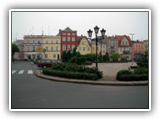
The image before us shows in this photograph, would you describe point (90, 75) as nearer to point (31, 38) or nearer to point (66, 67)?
point (66, 67)

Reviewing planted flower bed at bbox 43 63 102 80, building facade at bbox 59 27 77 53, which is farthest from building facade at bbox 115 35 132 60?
planted flower bed at bbox 43 63 102 80

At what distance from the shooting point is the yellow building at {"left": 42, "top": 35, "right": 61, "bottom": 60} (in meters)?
A: 57.3

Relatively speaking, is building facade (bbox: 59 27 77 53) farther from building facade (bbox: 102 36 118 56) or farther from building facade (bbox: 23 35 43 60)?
building facade (bbox: 102 36 118 56)

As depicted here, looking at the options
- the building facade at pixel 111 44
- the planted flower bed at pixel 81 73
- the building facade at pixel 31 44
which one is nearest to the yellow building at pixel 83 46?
the building facade at pixel 111 44

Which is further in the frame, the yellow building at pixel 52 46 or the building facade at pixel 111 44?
the building facade at pixel 111 44

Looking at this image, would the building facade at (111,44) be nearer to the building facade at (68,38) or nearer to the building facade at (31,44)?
the building facade at (68,38)

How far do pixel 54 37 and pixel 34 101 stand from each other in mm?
53139

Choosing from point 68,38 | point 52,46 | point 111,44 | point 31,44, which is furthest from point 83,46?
point 31,44

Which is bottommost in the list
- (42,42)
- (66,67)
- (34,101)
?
(34,101)

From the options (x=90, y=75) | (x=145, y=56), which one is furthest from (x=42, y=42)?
(x=90, y=75)

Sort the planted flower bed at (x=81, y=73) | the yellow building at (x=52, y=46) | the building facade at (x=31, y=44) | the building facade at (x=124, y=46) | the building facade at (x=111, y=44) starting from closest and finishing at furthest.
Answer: the planted flower bed at (x=81, y=73) < the yellow building at (x=52, y=46) < the building facade at (x=31, y=44) < the building facade at (x=111, y=44) < the building facade at (x=124, y=46)

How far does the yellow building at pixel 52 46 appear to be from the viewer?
188ft

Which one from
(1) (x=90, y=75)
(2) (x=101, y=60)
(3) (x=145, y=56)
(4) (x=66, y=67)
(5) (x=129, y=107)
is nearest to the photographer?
(5) (x=129, y=107)

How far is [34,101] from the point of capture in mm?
5797
